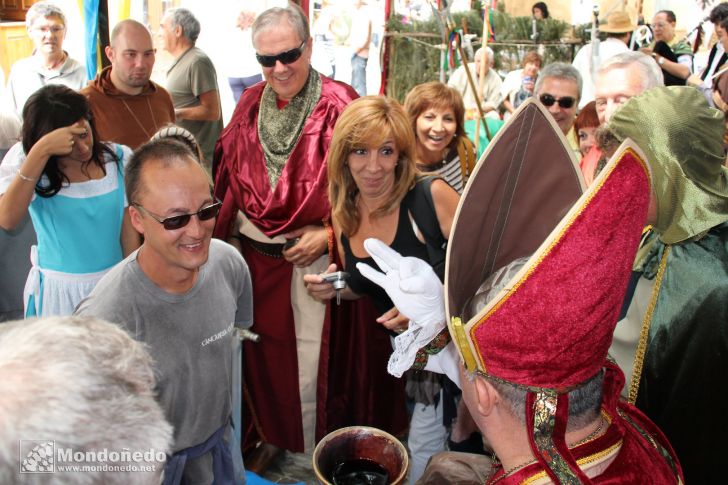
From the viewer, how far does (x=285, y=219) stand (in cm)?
305

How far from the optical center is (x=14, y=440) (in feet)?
2.63

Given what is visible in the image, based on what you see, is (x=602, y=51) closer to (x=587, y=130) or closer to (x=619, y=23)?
(x=619, y=23)

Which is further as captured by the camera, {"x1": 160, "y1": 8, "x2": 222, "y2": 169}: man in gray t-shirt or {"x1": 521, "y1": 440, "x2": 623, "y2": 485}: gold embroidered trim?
{"x1": 160, "y1": 8, "x2": 222, "y2": 169}: man in gray t-shirt

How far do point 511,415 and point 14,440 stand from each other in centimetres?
94

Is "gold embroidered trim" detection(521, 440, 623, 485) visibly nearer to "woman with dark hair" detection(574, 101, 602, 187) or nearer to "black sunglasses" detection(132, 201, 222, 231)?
"black sunglasses" detection(132, 201, 222, 231)

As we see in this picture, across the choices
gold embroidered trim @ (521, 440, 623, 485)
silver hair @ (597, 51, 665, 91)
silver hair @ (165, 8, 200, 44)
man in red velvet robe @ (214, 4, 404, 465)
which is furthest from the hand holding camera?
silver hair @ (165, 8, 200, 44)

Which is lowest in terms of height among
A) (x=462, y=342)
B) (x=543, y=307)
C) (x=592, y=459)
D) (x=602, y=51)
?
(x=592, y=459)

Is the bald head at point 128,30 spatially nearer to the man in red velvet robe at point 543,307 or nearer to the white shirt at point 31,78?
the white shirt at point 31,78

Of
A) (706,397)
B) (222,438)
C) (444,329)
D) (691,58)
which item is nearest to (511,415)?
(444,329)

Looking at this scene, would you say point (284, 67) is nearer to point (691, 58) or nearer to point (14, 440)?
point (14, 440)

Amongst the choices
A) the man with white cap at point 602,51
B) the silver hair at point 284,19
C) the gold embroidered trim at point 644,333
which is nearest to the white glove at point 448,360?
the gold embroidered trim at point 644,333

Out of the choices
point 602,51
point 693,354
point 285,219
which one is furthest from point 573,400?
point 602,51

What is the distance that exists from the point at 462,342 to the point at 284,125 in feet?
6.98

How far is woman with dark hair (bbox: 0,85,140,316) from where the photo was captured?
8.75 ft
